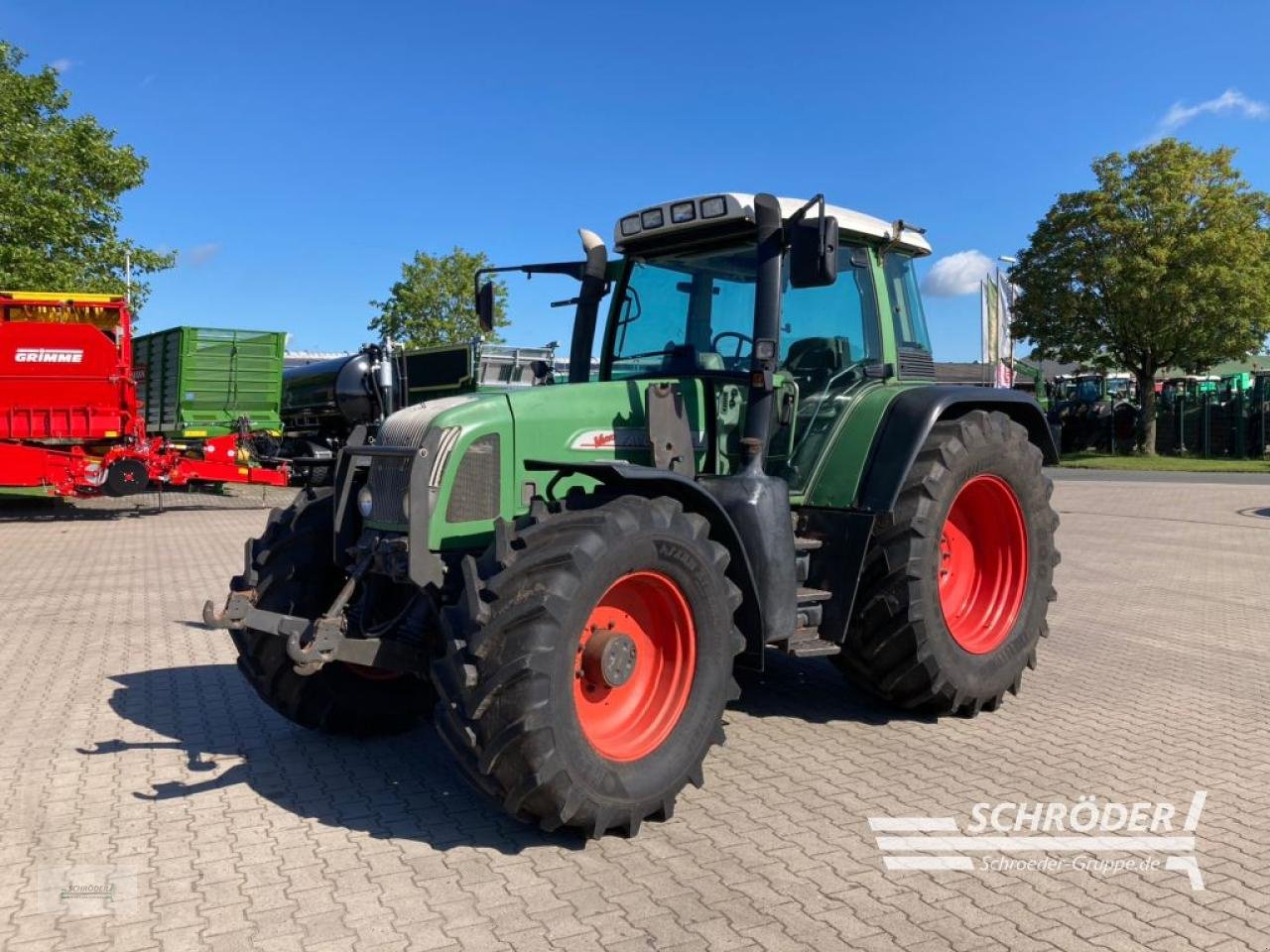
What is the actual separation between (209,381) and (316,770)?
1435 centimetres

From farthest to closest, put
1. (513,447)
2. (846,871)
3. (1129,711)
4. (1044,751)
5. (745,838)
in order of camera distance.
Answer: (1129,711) → (1044,751) → (513,447) → (745,838) → (846,871)

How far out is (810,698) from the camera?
566 centimetres

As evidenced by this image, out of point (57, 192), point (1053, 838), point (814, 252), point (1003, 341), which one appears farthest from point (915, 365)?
point (57, 192)

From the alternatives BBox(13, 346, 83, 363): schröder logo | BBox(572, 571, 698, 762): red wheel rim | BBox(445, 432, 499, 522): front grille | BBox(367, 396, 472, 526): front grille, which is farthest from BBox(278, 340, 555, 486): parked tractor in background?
BBox(572, 571, 698, 762): red wheel rim

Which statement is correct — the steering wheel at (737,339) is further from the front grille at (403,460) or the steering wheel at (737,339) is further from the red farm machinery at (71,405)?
the red farm machinery at (71,405)

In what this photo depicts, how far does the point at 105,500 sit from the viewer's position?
1817 cm

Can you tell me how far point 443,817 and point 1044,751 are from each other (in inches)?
107

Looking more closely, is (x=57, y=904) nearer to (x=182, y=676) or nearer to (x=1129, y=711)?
(x=182, y=676)

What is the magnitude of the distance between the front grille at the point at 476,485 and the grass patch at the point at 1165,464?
26459mm

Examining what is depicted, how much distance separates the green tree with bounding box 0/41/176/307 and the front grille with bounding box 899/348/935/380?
1774 cm

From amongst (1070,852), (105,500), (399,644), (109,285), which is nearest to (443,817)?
(399,644)

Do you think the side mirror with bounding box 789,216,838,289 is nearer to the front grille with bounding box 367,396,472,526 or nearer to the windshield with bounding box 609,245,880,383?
the windshield with bounding box 609,245,880,383

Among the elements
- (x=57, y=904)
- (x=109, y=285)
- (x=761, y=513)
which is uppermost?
(x=109, y=285)

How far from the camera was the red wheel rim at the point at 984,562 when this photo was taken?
18.3 ft
